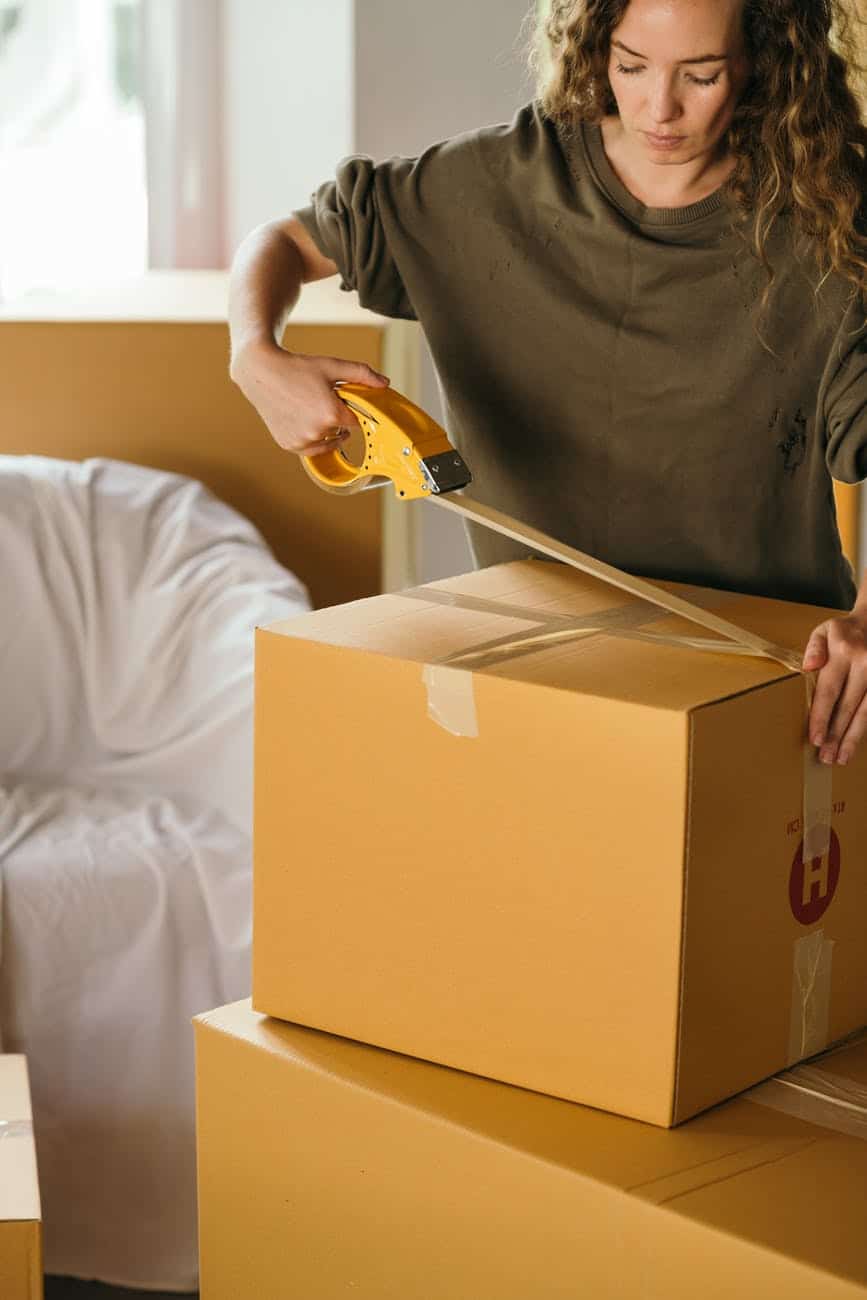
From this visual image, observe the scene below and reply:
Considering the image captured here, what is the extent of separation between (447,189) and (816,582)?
40 centimetres

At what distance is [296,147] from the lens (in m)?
2.88

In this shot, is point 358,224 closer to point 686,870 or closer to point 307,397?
point 307,397

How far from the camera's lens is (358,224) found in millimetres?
1311

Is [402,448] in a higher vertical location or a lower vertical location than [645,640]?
higher

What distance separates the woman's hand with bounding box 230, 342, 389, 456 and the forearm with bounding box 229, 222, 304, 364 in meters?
0.07

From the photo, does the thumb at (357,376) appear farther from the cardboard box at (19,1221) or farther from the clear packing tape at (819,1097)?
the cardboard box at (19,1221)

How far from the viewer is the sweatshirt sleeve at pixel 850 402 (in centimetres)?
116

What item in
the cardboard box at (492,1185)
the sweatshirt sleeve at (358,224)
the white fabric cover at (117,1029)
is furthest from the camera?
the white fabric cover at (117,1029)

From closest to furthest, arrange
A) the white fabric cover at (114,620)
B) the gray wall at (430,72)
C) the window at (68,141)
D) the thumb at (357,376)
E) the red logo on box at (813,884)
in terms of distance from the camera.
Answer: the red logo on box at (813,884), the thumb at (357,376), the white fabric cover at (114,620), the gray wall at (430,72), the window at (68,141)

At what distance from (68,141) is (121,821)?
1565mm

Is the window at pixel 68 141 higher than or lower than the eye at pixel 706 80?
higher

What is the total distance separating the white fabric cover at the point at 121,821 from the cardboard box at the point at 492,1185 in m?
0.81

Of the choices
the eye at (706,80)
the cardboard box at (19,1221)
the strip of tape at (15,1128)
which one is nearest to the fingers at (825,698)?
the eye at (706,80)

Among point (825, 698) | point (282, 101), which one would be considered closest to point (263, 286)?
point (825, 698)
